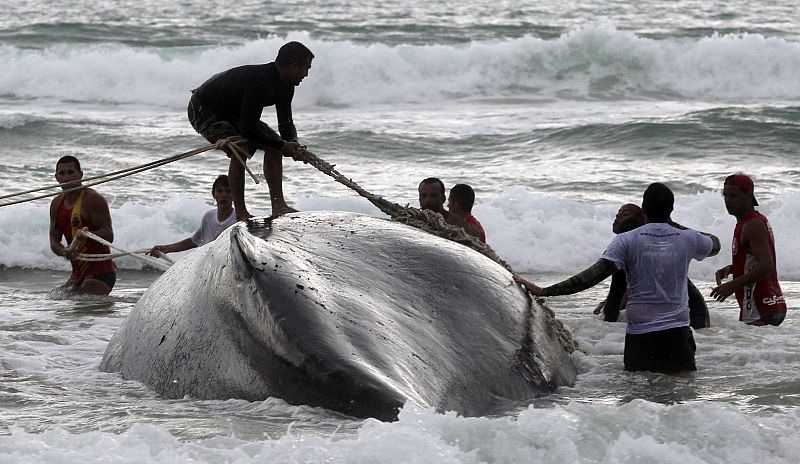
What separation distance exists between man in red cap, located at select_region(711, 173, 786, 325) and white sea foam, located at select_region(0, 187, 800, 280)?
13.9 feet

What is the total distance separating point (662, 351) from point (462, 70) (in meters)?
21.4

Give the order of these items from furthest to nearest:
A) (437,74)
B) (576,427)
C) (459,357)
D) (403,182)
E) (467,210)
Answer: (437,74)
(403,182)
(467,210)
(459,357)
(576,427)

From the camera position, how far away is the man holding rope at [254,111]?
8.37m

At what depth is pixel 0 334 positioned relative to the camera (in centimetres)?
845

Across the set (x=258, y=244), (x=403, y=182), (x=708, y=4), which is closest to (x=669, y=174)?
(x=403, y=182)

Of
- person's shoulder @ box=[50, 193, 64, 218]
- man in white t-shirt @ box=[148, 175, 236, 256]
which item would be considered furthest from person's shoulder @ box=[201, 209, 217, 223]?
person's shoulder @ box=[50, 193, 64, 218]

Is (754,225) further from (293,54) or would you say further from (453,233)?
(293,54)

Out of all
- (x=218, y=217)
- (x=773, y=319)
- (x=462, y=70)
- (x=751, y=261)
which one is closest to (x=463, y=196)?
(x=218, y=217)

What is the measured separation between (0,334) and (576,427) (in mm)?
4918

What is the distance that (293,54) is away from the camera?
8305 millimetres

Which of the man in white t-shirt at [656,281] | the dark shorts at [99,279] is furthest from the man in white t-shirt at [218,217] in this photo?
the man in white t-shirt at [656,281]

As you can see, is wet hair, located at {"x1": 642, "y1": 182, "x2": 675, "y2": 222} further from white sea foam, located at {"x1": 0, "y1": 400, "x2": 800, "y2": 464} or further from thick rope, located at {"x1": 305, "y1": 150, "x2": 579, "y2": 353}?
white sea foam, located at {"x1": 0, "y1": 400, "x2": 800, "y2": 464}

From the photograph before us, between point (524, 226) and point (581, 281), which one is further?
point (524, 226)

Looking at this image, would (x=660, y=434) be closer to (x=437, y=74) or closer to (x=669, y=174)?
(x=669, y=174)
